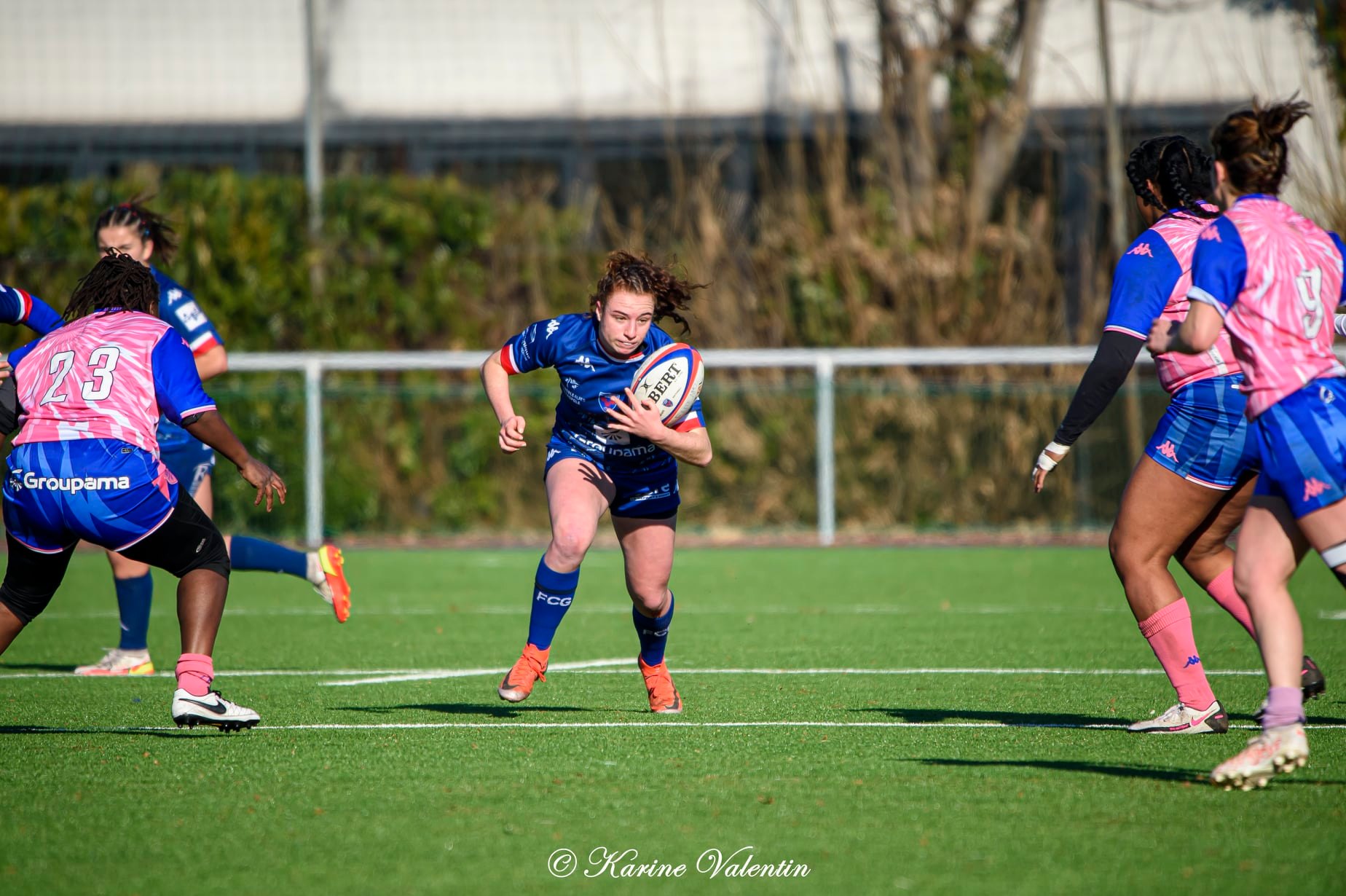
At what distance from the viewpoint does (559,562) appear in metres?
6.30

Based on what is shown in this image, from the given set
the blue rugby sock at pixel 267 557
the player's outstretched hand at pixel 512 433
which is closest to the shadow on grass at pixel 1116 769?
the player's outstretched hand at pixel 512 433

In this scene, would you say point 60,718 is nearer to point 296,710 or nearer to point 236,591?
point 296,710

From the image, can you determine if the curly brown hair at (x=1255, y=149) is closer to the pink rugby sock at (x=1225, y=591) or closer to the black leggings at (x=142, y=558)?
the pink rugby sock at (x=1225, y=591)

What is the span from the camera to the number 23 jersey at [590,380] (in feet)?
21.1

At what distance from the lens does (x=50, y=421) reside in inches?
218

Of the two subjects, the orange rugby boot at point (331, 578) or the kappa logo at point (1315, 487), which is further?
the orange rugby boot at point (331, 578)

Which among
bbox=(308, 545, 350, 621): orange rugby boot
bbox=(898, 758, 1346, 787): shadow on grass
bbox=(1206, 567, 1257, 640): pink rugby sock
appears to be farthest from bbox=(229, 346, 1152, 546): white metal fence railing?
bbox=(898, 758, 1346, 787): shadow on grass

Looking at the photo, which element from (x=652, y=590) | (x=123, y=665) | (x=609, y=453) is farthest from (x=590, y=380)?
(x=123, y=665)

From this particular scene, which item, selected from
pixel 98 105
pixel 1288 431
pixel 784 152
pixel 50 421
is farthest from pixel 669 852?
pixel 98 105

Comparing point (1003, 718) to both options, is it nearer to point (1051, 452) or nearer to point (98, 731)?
point (1051, 452)

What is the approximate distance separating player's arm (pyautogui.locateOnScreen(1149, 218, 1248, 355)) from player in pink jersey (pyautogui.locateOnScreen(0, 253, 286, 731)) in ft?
9.96

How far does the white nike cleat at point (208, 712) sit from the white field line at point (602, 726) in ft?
1.18

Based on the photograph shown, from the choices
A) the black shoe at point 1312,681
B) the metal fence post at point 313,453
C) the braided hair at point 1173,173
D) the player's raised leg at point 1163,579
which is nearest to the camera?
the player's raised leg at point 1163,579

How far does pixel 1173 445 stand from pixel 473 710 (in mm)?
2969
